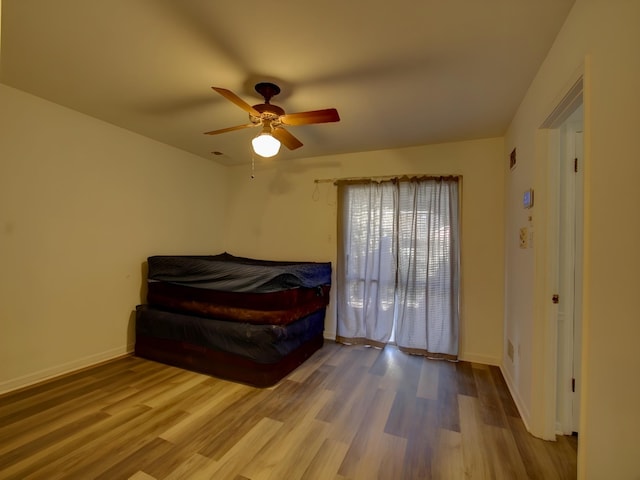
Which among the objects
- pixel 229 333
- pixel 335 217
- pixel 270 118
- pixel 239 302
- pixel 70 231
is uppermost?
pixel 270 118

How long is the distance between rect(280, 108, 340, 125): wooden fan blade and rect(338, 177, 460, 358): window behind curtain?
64.6 inches

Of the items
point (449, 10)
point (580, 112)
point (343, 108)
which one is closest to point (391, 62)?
point (449, 10)

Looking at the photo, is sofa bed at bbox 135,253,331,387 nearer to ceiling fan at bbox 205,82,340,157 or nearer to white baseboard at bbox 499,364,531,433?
ceiling fan at bbox 205,82,340,157

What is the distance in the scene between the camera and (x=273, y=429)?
1906mm

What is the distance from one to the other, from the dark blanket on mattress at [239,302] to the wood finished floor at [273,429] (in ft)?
2.00

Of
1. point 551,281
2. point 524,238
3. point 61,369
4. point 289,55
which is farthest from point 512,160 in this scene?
point 61,369

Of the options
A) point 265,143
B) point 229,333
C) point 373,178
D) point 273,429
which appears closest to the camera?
point 273,429

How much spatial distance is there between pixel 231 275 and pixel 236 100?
1589 millimetres

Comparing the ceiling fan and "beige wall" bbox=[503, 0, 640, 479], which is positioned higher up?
the ceiling fan

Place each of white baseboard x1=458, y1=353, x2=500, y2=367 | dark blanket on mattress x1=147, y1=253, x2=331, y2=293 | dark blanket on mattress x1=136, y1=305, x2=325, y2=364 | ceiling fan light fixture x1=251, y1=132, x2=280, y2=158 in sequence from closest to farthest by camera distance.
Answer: ceiling fan light fixture x1=251, y1=132, x2=280, y2=158 < dark blanket on mattress x1=136, y1=305, x2=325, y2=364 < dark blanket on mattress x1=147, y1=253, x2=331, y2=293 < white baseboard x1=458, y1=353, x2=500, y2=367

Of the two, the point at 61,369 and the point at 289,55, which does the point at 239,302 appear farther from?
the point at 289,55

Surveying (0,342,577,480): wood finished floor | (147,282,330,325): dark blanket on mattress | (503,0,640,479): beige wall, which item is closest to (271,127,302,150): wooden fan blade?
(147,282,330,325): dark blanket on mattress

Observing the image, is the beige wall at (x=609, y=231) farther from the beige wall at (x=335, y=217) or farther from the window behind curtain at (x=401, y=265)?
the window behind curtain at (x=401, y=265)

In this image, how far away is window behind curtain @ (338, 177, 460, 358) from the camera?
124 inches
